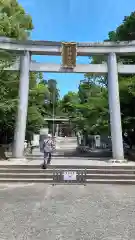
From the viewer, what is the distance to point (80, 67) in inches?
647

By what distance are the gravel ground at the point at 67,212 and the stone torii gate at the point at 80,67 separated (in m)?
5.29

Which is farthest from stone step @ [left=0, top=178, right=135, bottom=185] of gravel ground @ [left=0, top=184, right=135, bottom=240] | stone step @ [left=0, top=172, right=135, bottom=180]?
gravel ground @ [left=0, top=184, right=135, bottom=240]

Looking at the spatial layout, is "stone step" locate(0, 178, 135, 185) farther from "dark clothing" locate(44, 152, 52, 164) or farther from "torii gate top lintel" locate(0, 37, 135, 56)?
"torii gate top lintel" locate(0, 37, 135, 56)

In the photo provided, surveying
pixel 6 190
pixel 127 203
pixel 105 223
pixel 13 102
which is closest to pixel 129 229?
pixel 105 223

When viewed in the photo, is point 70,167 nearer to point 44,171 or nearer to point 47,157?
point 44,171

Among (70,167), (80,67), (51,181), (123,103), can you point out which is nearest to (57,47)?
(80,67)

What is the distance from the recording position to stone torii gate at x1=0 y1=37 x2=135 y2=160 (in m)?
15.6

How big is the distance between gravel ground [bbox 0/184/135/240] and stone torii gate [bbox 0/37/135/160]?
5.29 m

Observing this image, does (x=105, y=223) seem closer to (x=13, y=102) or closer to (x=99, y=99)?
(x=13, y=102)

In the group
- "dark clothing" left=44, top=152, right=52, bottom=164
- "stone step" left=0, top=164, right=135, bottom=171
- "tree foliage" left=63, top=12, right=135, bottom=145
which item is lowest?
"stone step" left=0, top=164, right=135, bottom=171

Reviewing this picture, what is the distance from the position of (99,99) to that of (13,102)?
646 centimetres

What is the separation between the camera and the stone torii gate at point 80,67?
616 inches

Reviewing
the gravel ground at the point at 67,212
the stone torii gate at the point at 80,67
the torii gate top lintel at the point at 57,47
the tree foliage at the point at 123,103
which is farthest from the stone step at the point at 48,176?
the torii gate top lintel at the point at 57,47

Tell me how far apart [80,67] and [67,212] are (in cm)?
1050
